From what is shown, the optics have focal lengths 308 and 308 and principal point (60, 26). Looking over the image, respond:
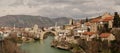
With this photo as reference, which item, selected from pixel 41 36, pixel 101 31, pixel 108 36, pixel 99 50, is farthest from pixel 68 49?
pixel 41 36

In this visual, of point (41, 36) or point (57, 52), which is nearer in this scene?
point (57, 52)

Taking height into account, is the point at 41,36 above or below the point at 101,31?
below

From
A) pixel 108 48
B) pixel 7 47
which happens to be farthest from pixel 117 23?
pixel 7 47

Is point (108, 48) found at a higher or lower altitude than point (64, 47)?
higher

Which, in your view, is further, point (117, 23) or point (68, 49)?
point (68, 49)

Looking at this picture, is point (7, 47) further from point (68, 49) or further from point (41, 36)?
point (41, 36)

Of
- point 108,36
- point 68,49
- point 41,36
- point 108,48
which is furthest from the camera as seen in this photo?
point 41,36

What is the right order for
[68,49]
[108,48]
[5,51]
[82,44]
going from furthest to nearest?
[68,49], [82,44], [108,48], [5,51]

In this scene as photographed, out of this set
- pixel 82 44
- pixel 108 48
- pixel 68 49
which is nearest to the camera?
pixel 108 48

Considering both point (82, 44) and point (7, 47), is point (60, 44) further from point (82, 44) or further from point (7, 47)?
point (7, 47)
